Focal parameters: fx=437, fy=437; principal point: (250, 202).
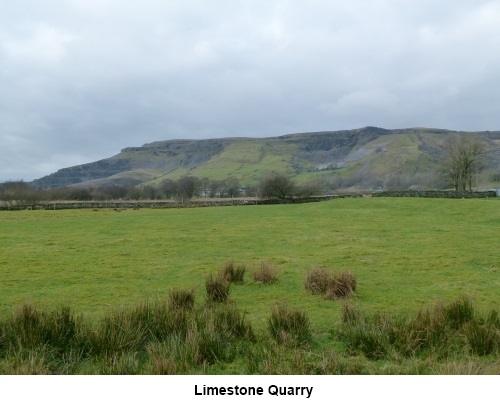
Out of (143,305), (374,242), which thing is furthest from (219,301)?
(374,242)

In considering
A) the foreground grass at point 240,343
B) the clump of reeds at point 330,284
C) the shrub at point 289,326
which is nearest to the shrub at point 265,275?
the clump of reeds at point 330,284

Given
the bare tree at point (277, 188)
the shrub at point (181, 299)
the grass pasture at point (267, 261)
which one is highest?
the bare tree at point (277, 188)

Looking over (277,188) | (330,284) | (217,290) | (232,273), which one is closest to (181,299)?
(217,290)

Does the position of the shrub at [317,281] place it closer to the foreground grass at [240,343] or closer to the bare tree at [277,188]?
the foreground grass at [240,343]

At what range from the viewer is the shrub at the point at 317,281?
9.76m

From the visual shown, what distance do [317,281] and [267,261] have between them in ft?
8.66

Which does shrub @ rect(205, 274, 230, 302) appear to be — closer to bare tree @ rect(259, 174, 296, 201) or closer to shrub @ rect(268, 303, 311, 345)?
shrub @ rect(268, 303, 311, 345)

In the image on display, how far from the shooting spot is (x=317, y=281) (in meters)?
9.98

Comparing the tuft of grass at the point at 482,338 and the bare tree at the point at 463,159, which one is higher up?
the bare tree at the point at 463,159

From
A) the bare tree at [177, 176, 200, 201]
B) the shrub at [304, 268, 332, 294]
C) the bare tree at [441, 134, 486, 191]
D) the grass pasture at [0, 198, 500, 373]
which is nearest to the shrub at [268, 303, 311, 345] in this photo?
the grass pasture at [0, 198, 500, 373]

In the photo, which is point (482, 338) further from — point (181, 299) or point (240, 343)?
point (181, 299)

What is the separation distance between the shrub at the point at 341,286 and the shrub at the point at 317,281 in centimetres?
14

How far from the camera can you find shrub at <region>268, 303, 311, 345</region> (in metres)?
6.25
